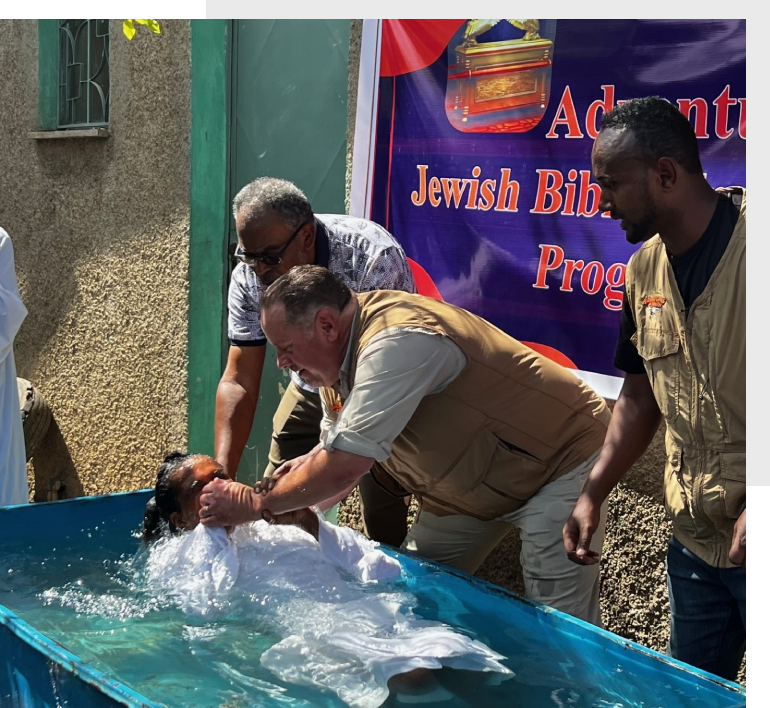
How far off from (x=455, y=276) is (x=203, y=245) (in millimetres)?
2060

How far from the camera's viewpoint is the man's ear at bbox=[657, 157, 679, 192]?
2.70 meters

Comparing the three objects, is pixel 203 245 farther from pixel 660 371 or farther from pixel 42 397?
pixel 660 371

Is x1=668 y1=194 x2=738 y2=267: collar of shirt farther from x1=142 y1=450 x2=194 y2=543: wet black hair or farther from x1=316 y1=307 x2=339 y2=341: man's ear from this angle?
x1=142 y1=450 x2=194 y2=543: wet black hair

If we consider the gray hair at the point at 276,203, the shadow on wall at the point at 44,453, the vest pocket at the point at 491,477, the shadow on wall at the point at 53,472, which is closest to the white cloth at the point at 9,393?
the gray hair at the point at 276,203

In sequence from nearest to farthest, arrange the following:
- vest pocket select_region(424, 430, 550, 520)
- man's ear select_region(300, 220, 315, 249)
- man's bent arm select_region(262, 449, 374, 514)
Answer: man's bent arm select_region(262, 449, 374, 514) < vest pocket select_region(424, 430, 550, 520) < man's ear select_region(300, 220, 315, 249)

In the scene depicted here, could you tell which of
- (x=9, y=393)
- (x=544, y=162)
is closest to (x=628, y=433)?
(x=544, y=162)

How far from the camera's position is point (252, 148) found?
6055 millimetres

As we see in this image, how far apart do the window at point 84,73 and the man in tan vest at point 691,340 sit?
5152 millimetres

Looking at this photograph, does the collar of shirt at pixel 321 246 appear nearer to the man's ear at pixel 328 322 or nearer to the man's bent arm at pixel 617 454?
the man's ear at pixel 328 322

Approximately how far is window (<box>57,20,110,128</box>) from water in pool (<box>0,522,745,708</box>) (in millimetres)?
4146

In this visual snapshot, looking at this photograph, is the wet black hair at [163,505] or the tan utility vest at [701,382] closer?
the tan utility vest at [701,382]

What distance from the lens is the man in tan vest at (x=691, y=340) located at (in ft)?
8.77

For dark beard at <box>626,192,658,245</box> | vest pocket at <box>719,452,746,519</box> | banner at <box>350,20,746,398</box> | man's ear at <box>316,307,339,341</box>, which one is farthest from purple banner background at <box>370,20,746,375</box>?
man's ear at <box>316,307,339,341</box>

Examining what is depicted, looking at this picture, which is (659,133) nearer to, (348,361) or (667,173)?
(667,173)
